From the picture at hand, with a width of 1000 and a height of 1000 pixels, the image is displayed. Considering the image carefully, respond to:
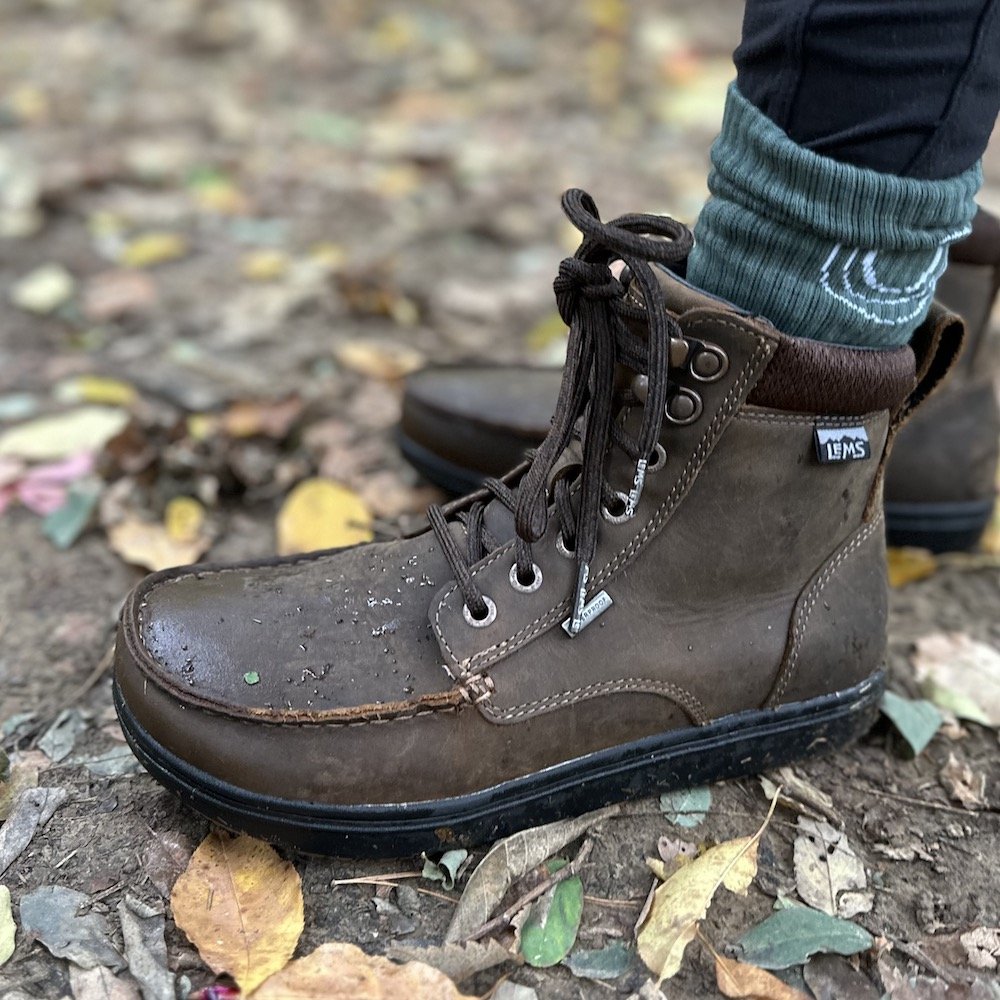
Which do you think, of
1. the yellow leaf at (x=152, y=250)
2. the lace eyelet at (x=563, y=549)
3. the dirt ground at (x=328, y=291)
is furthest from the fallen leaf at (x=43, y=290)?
the lace eyelet at (x=563, y=549)


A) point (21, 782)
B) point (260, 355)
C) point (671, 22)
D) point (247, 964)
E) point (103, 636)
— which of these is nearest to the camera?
point (247, 964)

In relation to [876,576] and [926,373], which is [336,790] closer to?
[876,576]

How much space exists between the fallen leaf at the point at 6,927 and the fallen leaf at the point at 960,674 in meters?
1.24

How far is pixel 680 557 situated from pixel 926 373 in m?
0.39

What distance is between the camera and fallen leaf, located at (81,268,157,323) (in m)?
2.61

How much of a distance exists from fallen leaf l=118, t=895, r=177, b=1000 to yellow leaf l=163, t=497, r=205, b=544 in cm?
77

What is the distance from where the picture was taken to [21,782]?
4.11 feet

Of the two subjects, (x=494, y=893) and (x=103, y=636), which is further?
(x=103, y=636)

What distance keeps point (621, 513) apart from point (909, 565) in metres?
0.89

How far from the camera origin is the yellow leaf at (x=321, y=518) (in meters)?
1.76

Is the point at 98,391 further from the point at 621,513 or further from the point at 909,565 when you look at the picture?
the point at 909,565

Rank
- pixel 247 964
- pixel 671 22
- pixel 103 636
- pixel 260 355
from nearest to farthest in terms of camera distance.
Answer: pixel 247 964 → pixel 103 636 → pixel 260 355 → pixel 671 22

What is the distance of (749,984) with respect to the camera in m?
1.06

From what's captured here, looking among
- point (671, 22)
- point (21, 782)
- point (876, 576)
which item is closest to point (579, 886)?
point (876, 576)
